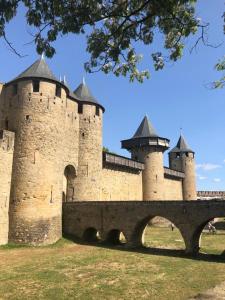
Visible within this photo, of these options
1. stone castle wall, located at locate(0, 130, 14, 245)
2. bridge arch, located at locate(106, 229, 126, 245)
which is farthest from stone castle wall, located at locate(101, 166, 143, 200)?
stone castle wall, located at locate(0, 130, 14, 245)

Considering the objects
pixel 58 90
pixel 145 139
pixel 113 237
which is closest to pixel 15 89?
pixel 58 90

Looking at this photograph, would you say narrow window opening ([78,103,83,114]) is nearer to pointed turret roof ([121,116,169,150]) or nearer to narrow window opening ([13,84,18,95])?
narrow window opening ([13,84,18,95])

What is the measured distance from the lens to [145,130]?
36.3 meters

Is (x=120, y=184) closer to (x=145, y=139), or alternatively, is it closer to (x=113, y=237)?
(x=145, y=139)

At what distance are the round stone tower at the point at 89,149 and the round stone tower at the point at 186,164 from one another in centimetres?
1977

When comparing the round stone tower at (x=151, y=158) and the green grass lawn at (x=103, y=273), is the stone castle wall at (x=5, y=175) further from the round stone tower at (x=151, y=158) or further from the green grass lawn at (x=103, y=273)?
the round stone tower at (x=151, y=158)

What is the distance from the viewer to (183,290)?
1122 cm

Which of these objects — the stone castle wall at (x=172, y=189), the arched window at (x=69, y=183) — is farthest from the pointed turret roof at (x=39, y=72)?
the stone castle wall at (x=172, y=189)

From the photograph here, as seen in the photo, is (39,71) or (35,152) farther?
(39,71)

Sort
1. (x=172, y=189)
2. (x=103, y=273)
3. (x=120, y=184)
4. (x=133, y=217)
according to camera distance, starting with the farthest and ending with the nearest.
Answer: (x=172, y=189), (x=120, y=184), (x=133, y=217), (x=103, y=273)

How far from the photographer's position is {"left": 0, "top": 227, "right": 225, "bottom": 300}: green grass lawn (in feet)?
36.0

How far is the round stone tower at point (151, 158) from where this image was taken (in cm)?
3459

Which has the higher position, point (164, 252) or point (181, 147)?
point (181, 147)

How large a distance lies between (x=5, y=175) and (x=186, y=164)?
29.1 metres
